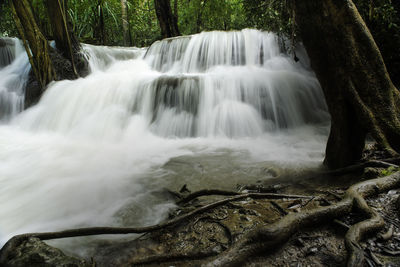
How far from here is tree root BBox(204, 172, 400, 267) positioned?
132 cm

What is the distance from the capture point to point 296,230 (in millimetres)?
1561

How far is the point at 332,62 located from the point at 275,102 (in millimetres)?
3509

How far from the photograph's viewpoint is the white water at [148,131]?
2.84 meters

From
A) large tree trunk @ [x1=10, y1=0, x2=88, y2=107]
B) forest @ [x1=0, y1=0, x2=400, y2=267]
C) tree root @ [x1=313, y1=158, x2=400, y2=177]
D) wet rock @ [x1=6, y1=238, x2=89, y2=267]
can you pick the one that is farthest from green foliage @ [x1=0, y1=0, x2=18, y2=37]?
tree root @ [x1=313, y1=158, x2=400, y2=177]

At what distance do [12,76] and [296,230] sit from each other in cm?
1020

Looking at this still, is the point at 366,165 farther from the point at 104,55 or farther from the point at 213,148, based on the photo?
the point at 104,55

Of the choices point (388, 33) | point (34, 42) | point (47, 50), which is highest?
point (34, 42)

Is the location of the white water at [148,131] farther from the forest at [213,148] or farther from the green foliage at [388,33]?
the green foliage at [388,33]

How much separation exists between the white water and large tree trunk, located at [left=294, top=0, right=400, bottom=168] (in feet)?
2.90

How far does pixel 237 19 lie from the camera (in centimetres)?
1439

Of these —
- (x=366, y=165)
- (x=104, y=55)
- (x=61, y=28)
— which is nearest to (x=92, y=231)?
(x=366, y=165)

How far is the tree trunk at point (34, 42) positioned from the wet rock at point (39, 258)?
7707mm

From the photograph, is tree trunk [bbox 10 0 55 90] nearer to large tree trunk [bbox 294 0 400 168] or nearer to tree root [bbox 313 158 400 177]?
large tree trunk [bbox 294 0 400 168]

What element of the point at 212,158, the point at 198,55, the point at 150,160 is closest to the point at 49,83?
the point at 198,55
